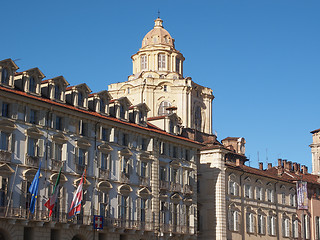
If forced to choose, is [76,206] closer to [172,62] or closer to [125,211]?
[125,211]

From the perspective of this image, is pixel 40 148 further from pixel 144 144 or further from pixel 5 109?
pixel 144 144

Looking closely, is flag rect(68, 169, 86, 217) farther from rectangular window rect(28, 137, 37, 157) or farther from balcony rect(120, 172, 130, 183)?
balcony rect(120, 172, 130, 183)

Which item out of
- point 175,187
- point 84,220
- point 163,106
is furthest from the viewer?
point 163,106

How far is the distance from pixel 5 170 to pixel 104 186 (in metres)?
12.4

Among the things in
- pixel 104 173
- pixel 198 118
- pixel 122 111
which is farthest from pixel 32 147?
pixel 198 118

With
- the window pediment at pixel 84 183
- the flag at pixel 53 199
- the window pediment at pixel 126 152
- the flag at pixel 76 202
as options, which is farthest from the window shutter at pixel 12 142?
the window pediment at pixel 126 152

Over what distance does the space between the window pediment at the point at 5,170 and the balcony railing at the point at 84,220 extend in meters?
2.92

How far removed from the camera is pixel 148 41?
12394cm

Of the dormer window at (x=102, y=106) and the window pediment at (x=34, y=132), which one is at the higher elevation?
the dormer window at (x=102, y=106)

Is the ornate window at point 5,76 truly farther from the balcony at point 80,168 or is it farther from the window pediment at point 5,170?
the balcony at point 80,168

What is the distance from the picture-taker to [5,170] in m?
55.7

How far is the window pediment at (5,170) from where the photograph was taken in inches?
2185

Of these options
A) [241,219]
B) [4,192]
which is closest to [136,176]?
[4,192]

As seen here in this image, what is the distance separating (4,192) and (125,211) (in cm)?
1566
